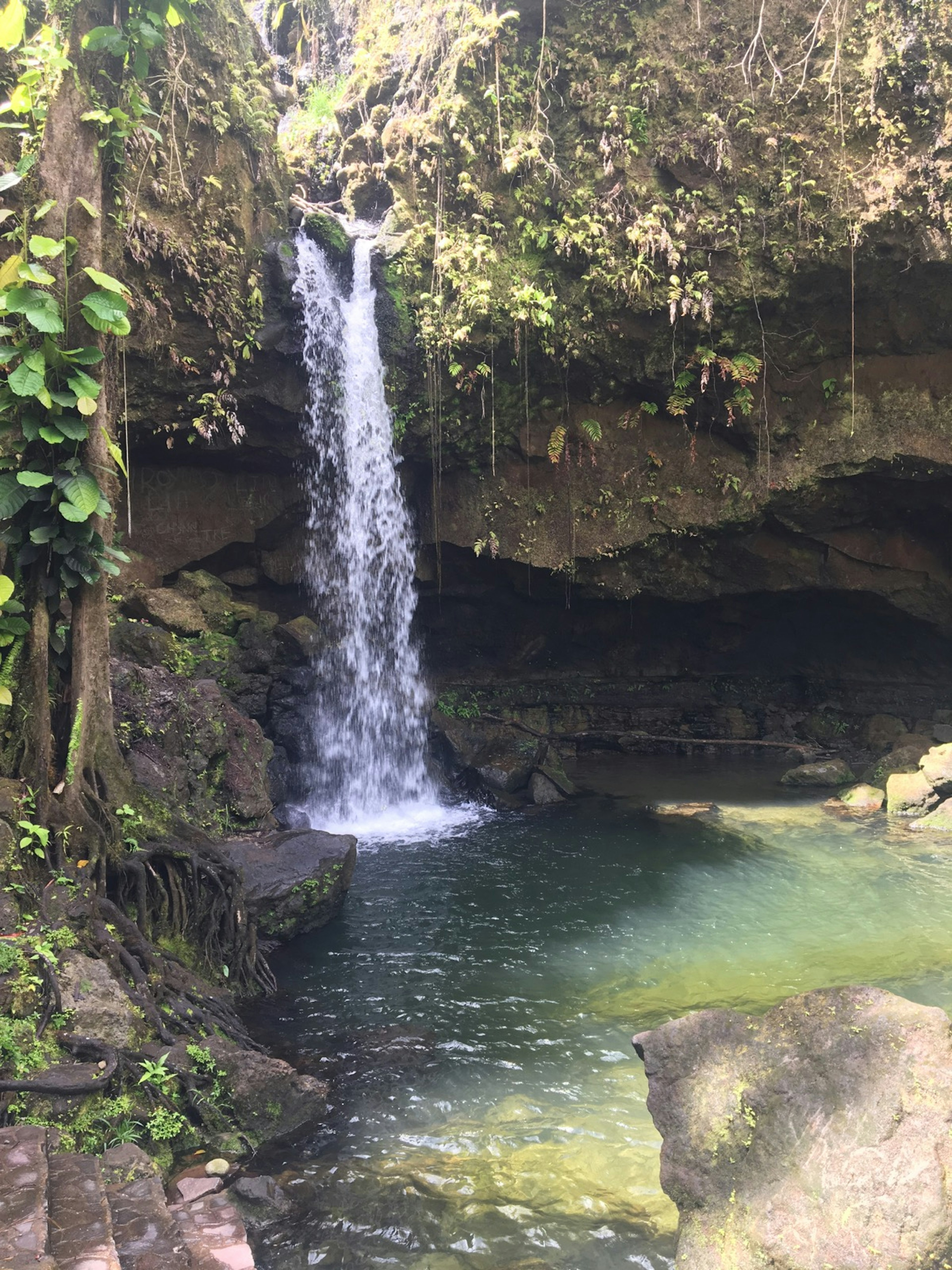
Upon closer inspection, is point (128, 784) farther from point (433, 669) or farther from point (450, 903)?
point (433, 669)

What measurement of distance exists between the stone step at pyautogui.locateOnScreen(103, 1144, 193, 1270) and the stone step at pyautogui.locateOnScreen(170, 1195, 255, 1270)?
8cm

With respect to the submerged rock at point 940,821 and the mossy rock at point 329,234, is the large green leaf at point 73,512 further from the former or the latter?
the submerged rock at point 940,821

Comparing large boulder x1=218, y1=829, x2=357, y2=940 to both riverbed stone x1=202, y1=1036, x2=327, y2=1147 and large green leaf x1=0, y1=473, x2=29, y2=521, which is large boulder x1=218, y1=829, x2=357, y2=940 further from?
large green leaf x1=0, y1=473, x2=29, y2=521

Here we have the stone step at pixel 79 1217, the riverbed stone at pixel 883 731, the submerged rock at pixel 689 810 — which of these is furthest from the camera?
the riverbed stone at pixel 883 731

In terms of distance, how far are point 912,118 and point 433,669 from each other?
10201 millimetres

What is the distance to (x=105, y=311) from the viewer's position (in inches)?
185

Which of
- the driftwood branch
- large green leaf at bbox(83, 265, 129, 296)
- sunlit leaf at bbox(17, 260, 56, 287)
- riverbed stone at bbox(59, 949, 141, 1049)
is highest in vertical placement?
large green leaf at bbox(83, 265, 129, 296)

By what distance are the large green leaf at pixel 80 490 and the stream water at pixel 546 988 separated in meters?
3.50

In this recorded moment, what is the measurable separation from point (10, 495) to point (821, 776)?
11.2 m

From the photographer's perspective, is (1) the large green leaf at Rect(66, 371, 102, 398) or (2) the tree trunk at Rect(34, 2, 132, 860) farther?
(2) the tree trunk at Rect(34, 2, 132, 860)

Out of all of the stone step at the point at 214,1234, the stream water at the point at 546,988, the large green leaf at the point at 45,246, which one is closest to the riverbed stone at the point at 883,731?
the stream water at the point at 546,988

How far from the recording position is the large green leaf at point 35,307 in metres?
4.40

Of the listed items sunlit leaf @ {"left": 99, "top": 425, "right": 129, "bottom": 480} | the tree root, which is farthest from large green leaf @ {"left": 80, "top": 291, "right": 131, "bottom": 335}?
the tree root

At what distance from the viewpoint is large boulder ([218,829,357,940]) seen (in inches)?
262
